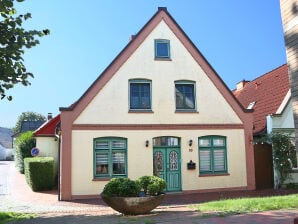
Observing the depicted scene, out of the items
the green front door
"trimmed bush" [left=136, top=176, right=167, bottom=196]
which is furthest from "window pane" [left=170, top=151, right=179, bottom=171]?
"trimmed bush" [left=136, top=176, right=167, bottom=196]

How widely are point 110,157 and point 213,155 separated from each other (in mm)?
5378

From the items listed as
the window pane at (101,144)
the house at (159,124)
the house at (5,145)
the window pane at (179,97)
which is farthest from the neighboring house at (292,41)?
the house at (5,145)

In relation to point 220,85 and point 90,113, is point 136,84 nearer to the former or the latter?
point 90,113

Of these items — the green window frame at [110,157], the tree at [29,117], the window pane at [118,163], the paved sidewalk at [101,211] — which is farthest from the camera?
the tree at [29,117]

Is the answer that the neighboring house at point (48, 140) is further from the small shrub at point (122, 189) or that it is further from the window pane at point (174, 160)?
the small shrub at point (122, 189)

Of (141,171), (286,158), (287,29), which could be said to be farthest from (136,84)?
(287,29)

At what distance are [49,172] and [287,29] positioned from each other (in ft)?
55.1

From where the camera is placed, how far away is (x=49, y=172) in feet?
73.4

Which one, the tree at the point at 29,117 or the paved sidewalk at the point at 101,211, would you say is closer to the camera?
the paved sidewalk at the point at 101,211

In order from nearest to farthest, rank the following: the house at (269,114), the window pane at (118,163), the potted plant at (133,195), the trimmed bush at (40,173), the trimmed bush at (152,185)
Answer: the potted plant at (133,195) < the trimmed bush at (152,185) < the window pane at (118,163) < the house at (269,114) < the trimmed bush at (40,173)

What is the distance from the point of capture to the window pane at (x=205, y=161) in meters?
20.5

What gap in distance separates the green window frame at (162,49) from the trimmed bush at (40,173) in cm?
861

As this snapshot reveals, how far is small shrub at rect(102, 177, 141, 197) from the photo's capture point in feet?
42.2

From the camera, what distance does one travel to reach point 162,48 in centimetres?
2075
